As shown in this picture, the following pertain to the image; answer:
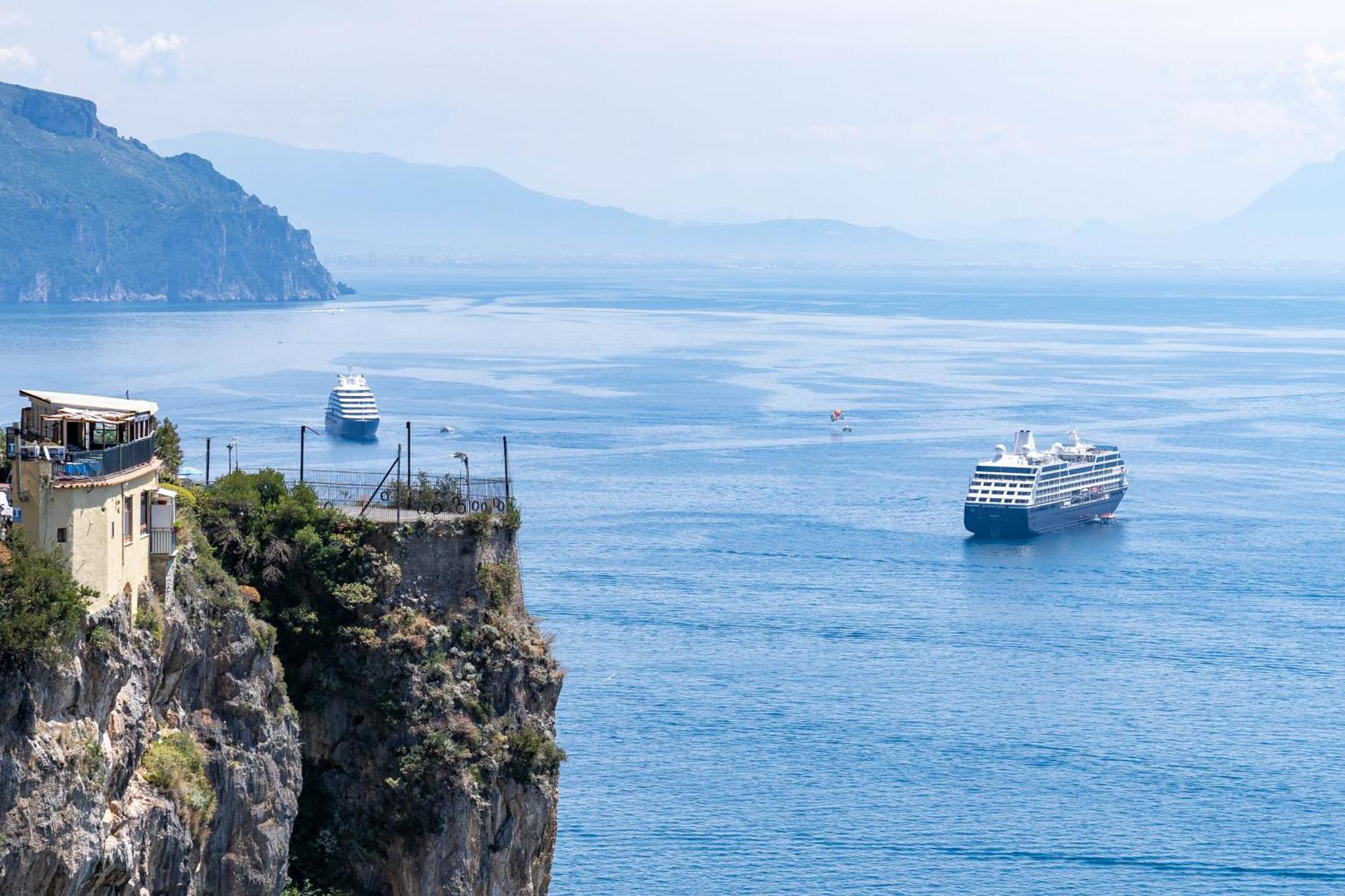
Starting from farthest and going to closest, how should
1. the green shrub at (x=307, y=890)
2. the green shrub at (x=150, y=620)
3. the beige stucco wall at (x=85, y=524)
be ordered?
the green shrub at (x=307, y=890), the green shrub at (x=150, y=620), the beige stucco wall at (x=85, y=524)

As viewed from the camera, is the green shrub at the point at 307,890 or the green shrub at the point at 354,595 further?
the green shrub at the point at 354,595

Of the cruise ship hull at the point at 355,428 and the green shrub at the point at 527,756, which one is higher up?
the green shrub at the point at 527,756

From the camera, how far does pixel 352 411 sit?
13538 centimetres

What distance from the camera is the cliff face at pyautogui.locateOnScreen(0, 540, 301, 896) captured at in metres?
20.4

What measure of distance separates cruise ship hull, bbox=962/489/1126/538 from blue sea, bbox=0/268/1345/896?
1.00m

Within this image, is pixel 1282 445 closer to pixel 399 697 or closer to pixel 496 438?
pixel 496 438

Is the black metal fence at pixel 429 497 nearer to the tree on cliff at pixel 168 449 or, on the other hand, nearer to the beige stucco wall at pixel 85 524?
the tree on cliff at pixel 168 449

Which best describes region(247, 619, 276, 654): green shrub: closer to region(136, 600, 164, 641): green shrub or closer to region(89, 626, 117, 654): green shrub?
region(136, 600, 164, 641): green shrub

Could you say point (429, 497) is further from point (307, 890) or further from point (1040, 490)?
point (1040, 490)

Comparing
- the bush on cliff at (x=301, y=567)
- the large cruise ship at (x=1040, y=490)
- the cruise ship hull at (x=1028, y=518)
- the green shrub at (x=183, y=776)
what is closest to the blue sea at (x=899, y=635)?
the cruise ship hull at (x=1028, y=518)

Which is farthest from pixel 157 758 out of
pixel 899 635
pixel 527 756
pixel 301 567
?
pixel 899 635

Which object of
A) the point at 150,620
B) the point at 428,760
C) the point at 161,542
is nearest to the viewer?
the point at 150,620

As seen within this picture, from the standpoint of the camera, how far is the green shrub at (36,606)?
66.1 feet

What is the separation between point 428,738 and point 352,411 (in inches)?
4332
